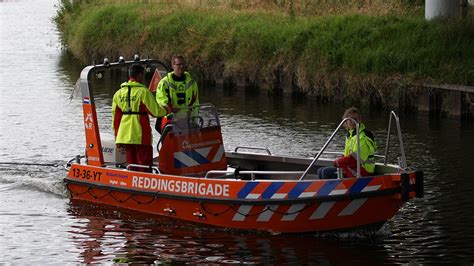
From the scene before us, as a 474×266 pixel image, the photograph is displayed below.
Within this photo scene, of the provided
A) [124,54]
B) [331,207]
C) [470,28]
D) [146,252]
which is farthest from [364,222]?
[124,54]

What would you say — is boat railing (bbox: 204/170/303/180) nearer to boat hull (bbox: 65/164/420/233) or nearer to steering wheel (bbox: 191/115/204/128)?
boat hull (bbox: 65/164/420/233)

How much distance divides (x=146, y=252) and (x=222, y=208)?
1302 mm

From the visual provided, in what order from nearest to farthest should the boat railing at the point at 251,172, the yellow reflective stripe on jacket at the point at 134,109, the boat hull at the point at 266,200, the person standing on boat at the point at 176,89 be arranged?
the boat hull at the point at 266,200
the boat railing at the point at 251,172
the yellow reflective stripe on jacket at the point at 134,109
the person standing on boat at the point at 176,89

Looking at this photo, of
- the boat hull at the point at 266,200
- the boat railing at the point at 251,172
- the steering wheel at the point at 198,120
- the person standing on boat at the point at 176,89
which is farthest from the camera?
the person standing on boat at the point at 176,89

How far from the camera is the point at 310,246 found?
15773mm

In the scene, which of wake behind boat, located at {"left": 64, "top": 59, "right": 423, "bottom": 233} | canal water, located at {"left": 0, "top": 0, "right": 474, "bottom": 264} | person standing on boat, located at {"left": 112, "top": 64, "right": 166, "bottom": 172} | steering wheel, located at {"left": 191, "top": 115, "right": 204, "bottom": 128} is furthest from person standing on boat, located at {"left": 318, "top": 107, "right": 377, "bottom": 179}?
person standing on boat, located at {"left": 112, "top": 64, "right": 166, "bottom": 172}

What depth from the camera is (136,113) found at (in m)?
17.4

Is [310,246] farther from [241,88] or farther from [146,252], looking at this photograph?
[241,88]

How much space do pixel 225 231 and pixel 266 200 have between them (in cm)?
113

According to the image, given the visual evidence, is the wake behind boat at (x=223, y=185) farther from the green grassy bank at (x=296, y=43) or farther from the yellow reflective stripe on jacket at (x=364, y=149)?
the green grassy bank at (x=296, y=43)

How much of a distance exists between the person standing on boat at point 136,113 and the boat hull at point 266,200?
472 millimetres

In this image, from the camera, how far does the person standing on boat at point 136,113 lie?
17312mm

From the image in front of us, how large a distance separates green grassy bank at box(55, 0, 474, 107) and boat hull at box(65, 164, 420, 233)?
1226 centimetres

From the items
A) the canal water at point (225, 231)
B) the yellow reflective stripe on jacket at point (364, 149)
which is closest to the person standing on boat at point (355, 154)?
A: the yellow reflective stripe on jacket at point (364, 149)
